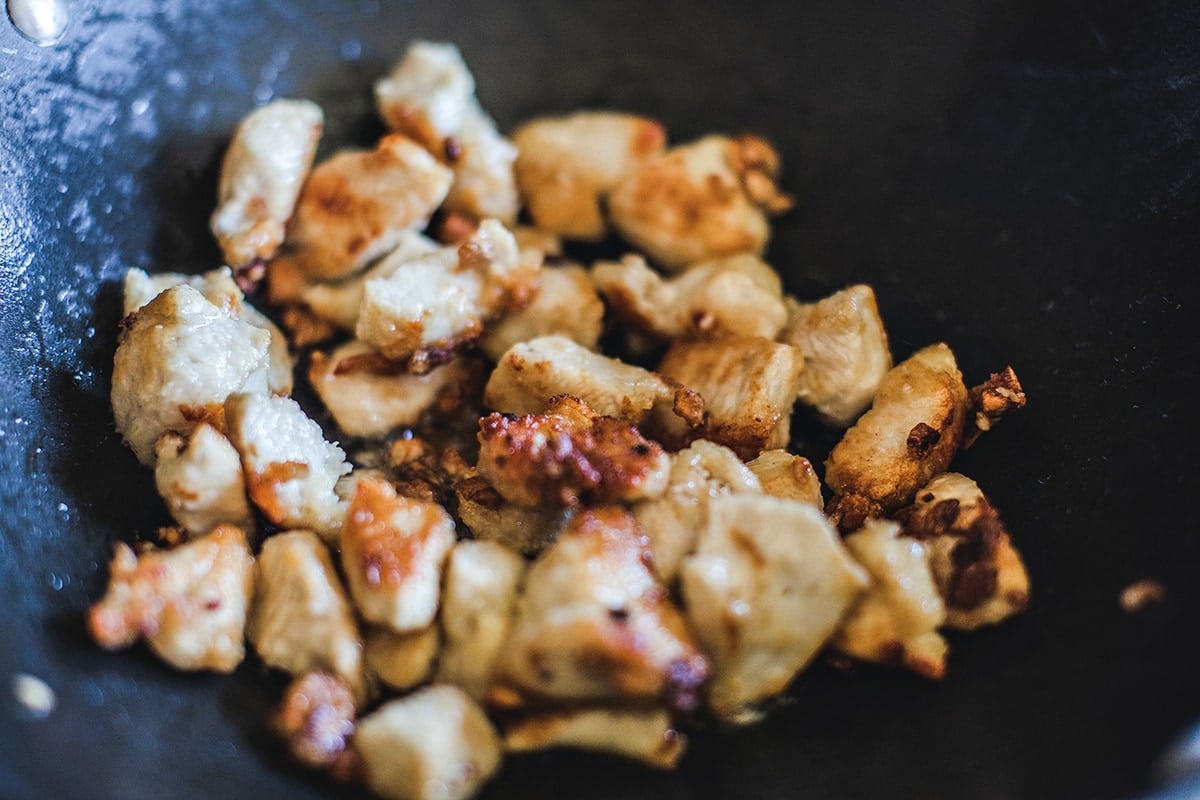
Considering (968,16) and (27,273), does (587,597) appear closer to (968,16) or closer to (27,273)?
(27,273)

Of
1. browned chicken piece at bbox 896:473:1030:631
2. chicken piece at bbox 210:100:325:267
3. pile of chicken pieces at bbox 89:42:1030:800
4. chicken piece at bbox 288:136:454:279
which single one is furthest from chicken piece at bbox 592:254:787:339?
chicken piece at bbox 210:100:325:267

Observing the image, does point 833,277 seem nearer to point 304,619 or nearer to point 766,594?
point 766,594

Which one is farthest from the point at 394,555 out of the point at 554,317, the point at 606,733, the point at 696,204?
the point at 696,204

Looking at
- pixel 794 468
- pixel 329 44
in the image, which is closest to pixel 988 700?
pixel 794 468

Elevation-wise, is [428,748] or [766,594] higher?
[766,594]

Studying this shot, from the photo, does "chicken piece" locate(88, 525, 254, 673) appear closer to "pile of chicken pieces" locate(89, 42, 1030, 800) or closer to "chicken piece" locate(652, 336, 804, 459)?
"pile of chicken pieces" locate(89, 42, 1030, 800)

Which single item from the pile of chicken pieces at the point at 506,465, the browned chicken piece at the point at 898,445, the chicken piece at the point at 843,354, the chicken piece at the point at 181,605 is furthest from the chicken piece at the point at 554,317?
the chicken piece at the point at 181,605
